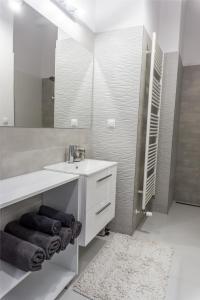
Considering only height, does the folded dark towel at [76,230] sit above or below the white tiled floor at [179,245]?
above

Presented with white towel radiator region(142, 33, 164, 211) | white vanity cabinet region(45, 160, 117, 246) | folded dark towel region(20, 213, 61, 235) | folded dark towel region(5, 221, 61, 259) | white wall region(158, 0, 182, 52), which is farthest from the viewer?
white wall region(158, 0, 182, 52)

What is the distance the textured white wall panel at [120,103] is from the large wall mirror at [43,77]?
13 centimetres

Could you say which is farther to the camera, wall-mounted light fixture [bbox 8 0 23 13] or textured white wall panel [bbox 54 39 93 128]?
textured white wall panel [bbox 54 39 93 128]

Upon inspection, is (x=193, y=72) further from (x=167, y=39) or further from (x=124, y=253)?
(x=124, y=253)

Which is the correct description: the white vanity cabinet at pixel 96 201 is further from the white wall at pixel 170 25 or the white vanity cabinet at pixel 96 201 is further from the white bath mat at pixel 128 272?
the white wall at pixel 170 25

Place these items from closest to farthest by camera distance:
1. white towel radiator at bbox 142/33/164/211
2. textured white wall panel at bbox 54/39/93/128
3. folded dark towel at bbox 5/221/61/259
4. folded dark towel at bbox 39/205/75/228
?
folded dark towel at bbox 5/221/61/259 < folded dark towel at bbox 39/205/75/228 < textured white wall panel at bbox 54/39/93/128 < white towel radiator at bbox 142/33/164/211

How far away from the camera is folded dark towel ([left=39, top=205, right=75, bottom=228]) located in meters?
1.46

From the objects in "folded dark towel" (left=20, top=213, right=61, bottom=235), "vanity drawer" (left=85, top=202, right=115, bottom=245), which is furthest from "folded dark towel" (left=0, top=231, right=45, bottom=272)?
"vanity drawer" (left=85, top=202, right=115, bottom=245)

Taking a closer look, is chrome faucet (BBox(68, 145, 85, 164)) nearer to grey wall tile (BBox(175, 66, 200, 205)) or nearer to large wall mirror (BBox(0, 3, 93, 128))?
large wall mirror (BBox(0, 3, 93, 128))

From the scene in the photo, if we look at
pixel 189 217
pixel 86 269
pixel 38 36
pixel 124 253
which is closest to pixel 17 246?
pixel 86 269

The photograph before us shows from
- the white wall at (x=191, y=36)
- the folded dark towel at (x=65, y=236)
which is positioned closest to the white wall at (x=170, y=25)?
the white wall at (x=191, y=36)

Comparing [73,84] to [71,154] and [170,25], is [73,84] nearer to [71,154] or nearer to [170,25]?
[71,154]

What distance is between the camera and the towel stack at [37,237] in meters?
1.15

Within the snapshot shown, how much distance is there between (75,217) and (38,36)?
139cm
